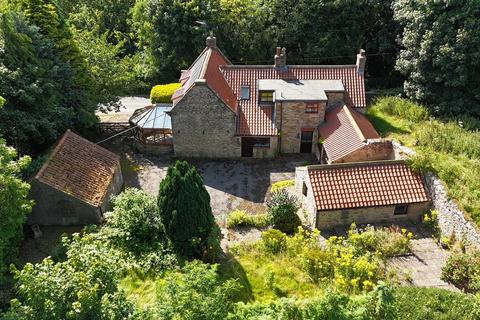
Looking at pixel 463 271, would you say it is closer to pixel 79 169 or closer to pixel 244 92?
pixel 244 92

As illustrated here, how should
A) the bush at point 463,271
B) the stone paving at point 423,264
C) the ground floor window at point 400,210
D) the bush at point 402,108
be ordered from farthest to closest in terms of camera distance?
the bush at point 402,108 → the ground floor window at point 400,210 → the stone paving at point 423,264 → the bush at point 463,271

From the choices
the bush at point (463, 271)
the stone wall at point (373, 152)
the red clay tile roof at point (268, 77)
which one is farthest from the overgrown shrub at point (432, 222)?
the red clay tile roof at point (268, 77)

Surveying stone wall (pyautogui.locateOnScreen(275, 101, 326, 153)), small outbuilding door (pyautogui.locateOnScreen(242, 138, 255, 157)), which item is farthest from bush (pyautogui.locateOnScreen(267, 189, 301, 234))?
stone wall (pyautogui.locateOnScreen(275, 101, 326, 153))

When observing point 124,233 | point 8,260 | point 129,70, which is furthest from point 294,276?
point 129,70

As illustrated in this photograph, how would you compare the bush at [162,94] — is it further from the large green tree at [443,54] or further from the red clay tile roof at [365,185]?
the large green tree at [443,54]

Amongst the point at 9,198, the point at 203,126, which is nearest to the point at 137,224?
the point at 9,198

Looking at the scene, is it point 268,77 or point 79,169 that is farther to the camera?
point 268,77

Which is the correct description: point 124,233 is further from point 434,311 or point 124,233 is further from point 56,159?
point 434,311
